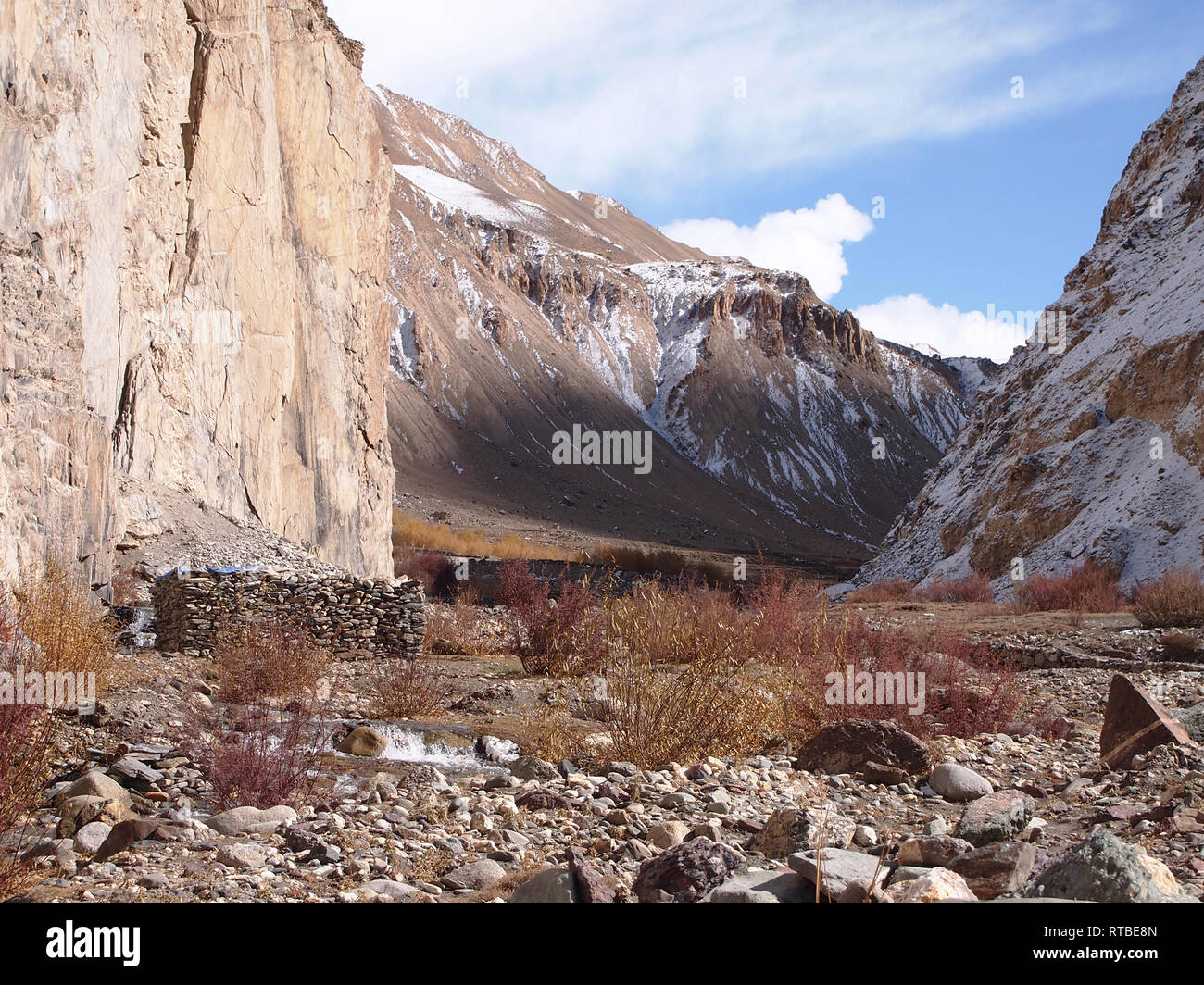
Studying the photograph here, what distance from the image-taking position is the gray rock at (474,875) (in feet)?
16.3

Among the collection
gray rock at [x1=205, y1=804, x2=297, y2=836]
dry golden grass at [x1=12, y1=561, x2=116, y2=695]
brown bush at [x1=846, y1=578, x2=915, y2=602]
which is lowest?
brown bush at [x1=846, y1=578, x2=915, y2=602]

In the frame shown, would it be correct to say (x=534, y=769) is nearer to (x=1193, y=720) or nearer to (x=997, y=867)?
(x=997, y=867)

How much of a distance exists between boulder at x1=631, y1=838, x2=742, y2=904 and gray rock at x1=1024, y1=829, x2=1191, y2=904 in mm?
1400

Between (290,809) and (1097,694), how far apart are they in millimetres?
10461

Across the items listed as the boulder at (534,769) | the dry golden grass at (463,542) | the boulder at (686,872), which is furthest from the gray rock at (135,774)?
the dry golden grass at (463,542)

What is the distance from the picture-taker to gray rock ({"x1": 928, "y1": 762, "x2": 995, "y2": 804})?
700cm

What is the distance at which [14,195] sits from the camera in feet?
44.2

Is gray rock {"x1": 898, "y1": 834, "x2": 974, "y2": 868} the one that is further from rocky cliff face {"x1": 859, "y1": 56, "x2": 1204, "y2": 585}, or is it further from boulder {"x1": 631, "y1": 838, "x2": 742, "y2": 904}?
rocky cliff face {"x1": 859, "y1": 56, "x2": 1204, "y2": 585}

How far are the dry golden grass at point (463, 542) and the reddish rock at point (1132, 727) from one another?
36539mm

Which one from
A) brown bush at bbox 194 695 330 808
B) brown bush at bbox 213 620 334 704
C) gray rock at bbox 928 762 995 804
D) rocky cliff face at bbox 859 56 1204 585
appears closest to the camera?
brown bush at bbox 194 695 330 808

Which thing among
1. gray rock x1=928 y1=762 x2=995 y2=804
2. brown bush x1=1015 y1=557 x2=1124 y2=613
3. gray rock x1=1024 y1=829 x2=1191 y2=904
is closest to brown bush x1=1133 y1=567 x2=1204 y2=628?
brown bush x1=1015 y1=557 x2=1124 y2=613

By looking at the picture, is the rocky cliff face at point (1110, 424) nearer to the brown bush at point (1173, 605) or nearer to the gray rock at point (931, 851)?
the brown bush at point (1173, 605)

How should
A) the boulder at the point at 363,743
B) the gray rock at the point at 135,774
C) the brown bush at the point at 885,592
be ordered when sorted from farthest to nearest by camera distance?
the brown bush at the point at 885,592
the boulder at the point at 363,743
the gray rock at the point at 135,774

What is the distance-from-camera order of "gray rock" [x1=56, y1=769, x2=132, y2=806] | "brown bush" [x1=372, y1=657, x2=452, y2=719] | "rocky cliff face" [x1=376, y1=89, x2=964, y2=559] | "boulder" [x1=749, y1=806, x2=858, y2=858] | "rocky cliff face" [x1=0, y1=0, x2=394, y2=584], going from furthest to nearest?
"rocky cliff face" [x1=376, y1=89, x2=964, y2=559]
"rocky cliff face" [x1=0, y1=0, x2=394, y2=584]
"brown bush" [x1=372, y1=657, x2=452, y2=719]
"gray rock" [x1=56, y1=769, x2=132, y2=806]
"boulder" [x1=749, y1=806, x2=858, y2=858]
